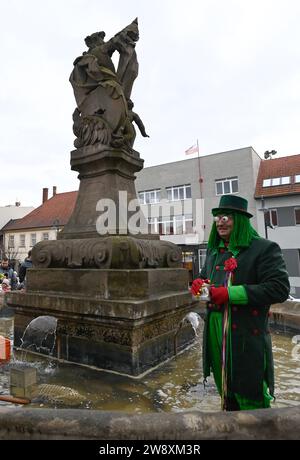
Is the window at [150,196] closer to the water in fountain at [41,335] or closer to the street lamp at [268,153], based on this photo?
the street lamp at [268,153]

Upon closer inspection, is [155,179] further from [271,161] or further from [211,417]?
[211,417]

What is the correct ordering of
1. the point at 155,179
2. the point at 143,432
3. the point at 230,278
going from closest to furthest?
the point at 143,432 → the point at 230,278 → the point at 155,179

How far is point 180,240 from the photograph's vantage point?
26438 millimetres

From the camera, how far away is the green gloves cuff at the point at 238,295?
1.83m

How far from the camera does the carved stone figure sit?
4723 mm

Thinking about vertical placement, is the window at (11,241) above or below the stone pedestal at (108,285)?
above

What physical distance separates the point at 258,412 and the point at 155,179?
28.2 meters

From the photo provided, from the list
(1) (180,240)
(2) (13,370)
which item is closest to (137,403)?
(2) (13,370)

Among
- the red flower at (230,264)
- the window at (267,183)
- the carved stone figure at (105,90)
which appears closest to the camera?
the red flower at (230,264)

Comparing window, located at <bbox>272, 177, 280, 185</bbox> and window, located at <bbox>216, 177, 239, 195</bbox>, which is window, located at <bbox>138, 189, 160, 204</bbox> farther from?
window, located at <bbox>272, 177, 280, 185</bbox>

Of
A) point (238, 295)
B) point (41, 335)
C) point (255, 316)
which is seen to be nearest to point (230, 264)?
point (238, 295)

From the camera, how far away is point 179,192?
28047mm

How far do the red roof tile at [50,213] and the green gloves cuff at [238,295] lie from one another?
3509cm

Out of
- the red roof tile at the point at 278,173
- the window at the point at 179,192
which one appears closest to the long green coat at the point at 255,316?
the red roof tile at the point at 278,173
